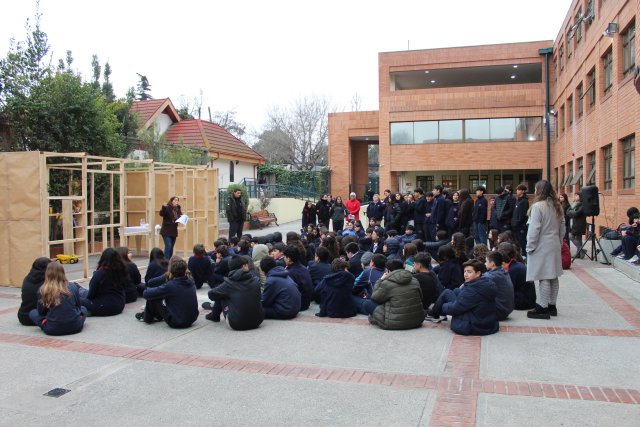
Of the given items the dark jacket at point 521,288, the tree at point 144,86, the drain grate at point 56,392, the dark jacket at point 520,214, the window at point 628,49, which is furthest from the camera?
the tree at point 144,86

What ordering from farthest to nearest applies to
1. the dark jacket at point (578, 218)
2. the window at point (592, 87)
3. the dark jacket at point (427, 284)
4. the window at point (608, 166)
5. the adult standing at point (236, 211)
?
the window at point (592, 87) → the window at point (608, 166) → the adult standing at point (236, 211) → the dark jacket at point (578, 218) → the dark jacket at point (427, 284)

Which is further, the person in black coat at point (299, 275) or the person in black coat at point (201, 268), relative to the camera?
the person in black coat at point (201, 268)

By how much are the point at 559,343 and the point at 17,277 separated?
31.0ft

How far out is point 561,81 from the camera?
26.5m

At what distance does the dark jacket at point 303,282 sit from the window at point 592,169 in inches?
555

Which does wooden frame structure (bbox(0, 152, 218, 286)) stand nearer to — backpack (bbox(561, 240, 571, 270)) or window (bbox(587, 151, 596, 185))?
backpack (bbox(561, 240, 571, 270))

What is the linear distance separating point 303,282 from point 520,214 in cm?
602

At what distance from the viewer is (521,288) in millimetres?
8195

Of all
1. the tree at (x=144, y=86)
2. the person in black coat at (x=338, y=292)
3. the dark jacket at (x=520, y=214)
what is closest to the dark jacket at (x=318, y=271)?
the person in black coat at (x=338, y=292)

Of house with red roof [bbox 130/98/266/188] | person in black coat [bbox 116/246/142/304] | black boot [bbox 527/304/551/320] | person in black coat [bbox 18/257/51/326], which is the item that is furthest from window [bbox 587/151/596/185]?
house with red roof [bbox 130/98/266/188]

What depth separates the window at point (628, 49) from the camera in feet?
47.9

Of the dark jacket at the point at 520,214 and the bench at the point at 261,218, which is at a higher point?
the dark jacket at the point at 520,214

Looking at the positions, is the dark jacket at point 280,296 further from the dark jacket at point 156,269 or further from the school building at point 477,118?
the school building at point 477,118

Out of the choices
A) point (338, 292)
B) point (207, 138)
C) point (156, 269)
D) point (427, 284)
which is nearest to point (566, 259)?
point (427, 284)
